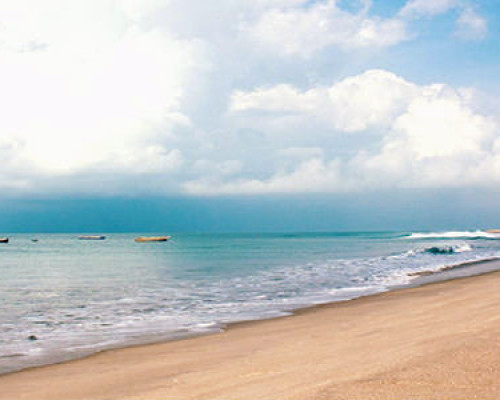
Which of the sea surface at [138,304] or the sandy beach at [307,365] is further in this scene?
the sea surface at [138,304]

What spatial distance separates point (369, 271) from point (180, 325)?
950 inches

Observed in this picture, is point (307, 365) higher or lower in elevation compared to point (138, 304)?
higher

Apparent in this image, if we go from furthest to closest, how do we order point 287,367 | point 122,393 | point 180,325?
1. point 180,325
2. point 287,367
3. point 122,393

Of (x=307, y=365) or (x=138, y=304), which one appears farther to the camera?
(x=138, y=304)

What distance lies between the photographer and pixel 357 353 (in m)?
9.70

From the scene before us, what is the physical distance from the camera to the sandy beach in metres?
7.21

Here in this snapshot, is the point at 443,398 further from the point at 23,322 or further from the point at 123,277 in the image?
the point at 123,277

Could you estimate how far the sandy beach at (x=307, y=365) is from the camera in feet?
23.7

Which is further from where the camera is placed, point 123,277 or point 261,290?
point 123,277

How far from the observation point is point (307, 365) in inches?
351

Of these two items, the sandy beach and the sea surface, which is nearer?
the sandy beach

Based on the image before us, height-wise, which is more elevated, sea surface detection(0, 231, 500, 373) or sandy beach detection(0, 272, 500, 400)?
sandy beach detection(0, 272, 500, 400)

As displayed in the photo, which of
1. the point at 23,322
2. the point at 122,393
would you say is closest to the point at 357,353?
the point at 122,393

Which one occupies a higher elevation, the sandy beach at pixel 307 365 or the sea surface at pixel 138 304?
the sandy beach at pixel 307 365
